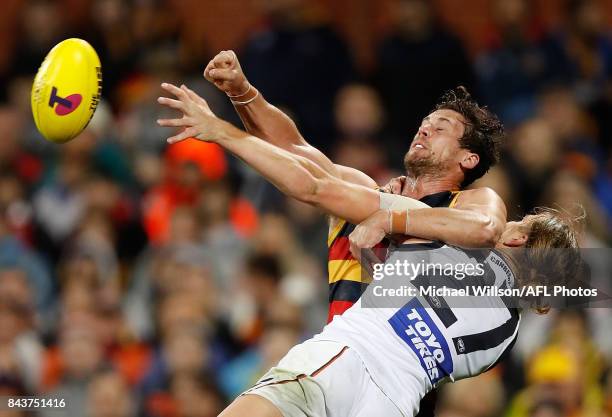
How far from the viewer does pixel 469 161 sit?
5.93 meters

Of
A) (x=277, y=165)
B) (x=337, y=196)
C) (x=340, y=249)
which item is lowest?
(x=340, y=249)

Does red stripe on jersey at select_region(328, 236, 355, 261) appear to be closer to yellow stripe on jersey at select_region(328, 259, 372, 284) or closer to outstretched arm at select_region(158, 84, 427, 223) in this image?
yellow stripe on jersey at select_region(328, 259, 372, 284)

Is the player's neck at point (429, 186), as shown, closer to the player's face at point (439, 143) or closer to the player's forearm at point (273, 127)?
the player's face at point (439, 143)

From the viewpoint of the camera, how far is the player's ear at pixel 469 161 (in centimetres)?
592

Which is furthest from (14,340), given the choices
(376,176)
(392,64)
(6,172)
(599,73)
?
(599,73)

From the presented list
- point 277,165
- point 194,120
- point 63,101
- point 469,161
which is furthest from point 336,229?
point 63,101

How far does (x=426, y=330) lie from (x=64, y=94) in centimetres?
194

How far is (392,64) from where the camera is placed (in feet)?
34.1

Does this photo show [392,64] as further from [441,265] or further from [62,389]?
[441,265]

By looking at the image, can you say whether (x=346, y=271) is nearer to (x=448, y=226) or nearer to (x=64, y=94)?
(x=448, y=226)

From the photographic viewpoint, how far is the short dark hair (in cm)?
595

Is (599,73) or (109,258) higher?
(599,73)

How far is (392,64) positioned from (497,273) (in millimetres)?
5067

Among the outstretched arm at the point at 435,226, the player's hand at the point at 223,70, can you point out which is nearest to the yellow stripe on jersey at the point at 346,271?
the outstretched arm at the point at 435,226
